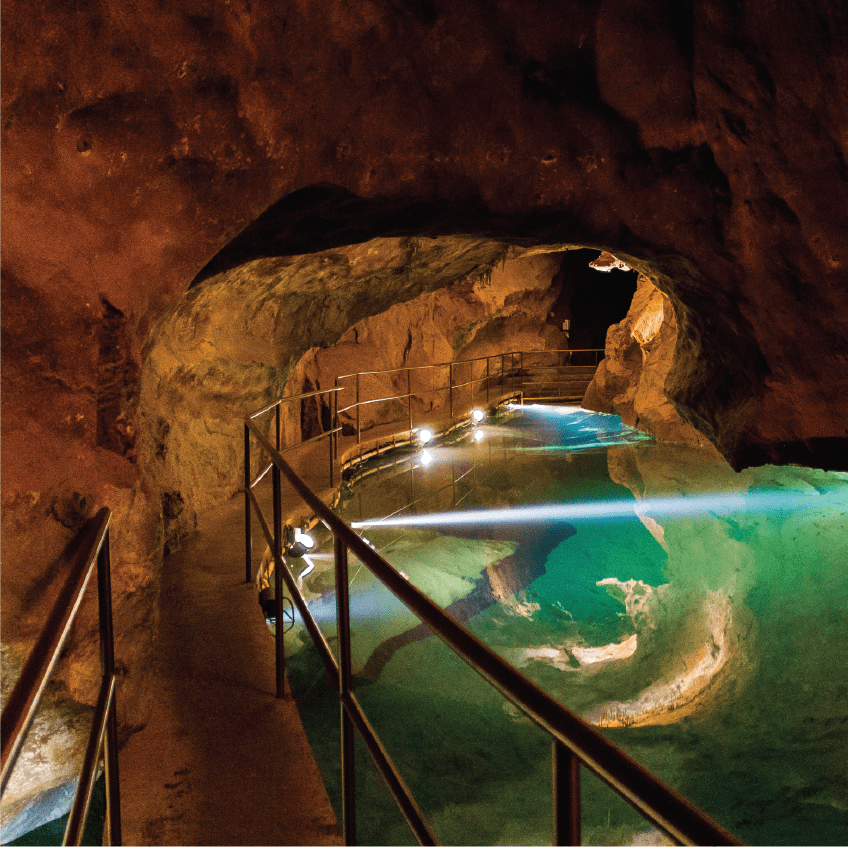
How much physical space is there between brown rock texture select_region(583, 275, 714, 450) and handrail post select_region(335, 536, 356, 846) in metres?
7.18

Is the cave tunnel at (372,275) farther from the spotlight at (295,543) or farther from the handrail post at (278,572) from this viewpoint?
the spotlight at (295,543)

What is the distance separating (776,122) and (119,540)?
373cm

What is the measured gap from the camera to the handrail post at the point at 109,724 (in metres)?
1.76

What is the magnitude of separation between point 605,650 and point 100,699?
285 cm

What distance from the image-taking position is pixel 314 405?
10711mm

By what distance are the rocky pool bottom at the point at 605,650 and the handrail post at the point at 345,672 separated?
949mm

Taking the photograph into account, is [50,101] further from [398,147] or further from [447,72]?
[447,72]

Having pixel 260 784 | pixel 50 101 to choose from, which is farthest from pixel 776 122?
pixel 260 784

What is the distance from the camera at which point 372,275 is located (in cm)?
644

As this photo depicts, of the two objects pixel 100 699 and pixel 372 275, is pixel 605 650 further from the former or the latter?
pixel 372 275

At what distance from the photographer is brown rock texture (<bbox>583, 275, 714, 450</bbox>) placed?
9.80m

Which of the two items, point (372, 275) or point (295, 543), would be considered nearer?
point (295, 543)

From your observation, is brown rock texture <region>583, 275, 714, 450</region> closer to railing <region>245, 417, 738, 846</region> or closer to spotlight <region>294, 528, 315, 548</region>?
spotlight <region>294, 528, 315, 548</region>

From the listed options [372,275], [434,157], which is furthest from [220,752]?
[372,275]
